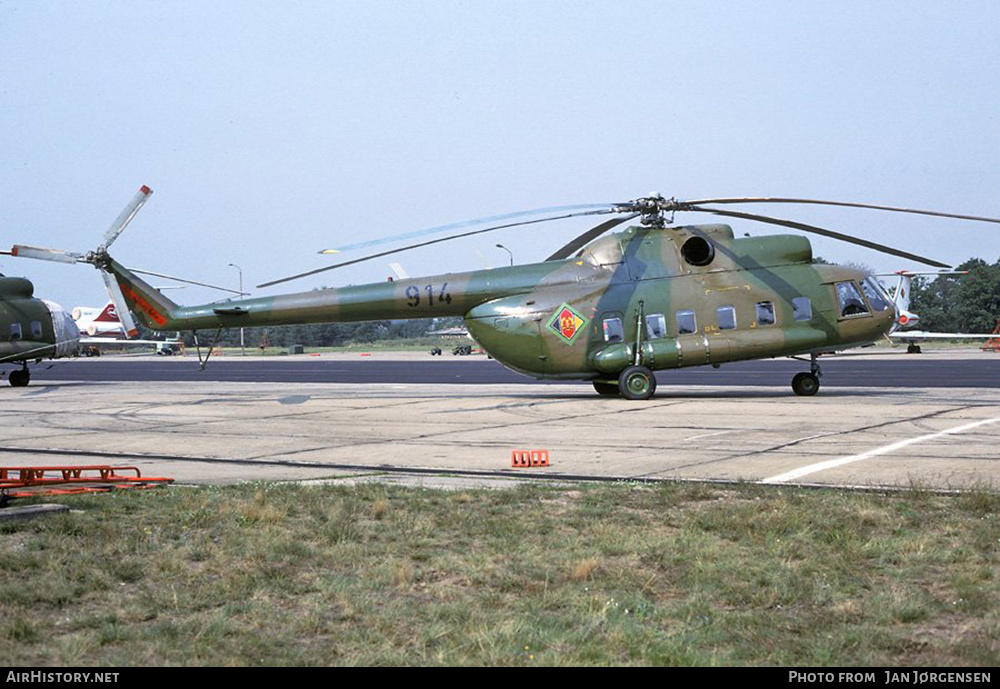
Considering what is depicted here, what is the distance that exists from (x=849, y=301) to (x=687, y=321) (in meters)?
4.12

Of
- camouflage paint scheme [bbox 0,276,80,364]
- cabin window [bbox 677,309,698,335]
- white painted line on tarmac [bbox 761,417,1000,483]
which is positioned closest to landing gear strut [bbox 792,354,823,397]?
cabin window [bbox 677,309,698,335]

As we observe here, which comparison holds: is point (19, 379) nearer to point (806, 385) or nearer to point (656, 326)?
point (656, 326)

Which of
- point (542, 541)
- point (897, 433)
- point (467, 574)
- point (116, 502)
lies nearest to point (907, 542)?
point (542, 541)

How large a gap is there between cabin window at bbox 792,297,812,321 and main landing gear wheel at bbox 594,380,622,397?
5.03 metres

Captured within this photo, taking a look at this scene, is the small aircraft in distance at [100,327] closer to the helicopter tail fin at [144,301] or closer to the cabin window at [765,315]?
the helicopter tail fin at [144,301]

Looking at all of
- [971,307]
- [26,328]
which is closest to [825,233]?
[26,328]

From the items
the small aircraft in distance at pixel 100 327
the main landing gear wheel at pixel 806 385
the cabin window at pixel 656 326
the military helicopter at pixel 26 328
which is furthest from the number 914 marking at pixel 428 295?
the small aircraft in distance at pixel 100 327

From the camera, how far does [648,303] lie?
26.1 meters

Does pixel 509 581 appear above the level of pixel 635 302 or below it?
below

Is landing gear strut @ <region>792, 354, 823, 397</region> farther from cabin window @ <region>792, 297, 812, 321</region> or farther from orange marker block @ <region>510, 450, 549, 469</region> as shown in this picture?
orange marker block @ <region>510, 450, 549, 469</region>

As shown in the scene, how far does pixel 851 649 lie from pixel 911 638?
1.58ft

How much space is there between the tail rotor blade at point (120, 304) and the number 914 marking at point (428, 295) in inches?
318

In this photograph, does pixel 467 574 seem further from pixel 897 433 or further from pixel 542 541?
pixel 897 433

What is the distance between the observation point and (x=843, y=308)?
26109mm
